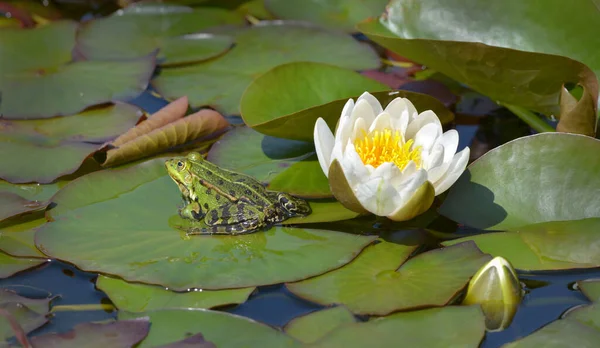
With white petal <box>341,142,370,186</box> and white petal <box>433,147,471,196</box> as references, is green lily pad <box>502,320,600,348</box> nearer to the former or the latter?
white petal <box>433,147,471,196</box>

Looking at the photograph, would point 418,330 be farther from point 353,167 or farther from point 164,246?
point 164,246

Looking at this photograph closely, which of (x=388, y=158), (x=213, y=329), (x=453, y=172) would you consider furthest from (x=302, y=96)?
(x=213, y=329)

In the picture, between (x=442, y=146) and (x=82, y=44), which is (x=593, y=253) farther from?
(x=82, y=44)

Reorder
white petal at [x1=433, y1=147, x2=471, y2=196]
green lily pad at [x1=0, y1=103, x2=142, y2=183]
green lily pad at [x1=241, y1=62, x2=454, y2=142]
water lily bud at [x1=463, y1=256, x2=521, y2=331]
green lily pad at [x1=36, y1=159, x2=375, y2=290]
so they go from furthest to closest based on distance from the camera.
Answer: green lily pad at [x1=0, y1=103, x2=142, y2=183]
green lily pad at [x1=241, y1=62, x2=454, y2=142]
white petal at [x1=433, y1=147, x2=471, y2=196]
green lily pad at [x1=36, y1=159, x2=375, y2=290]
water lily bud at [x1=463, y1=256, x2=521, y2=331]

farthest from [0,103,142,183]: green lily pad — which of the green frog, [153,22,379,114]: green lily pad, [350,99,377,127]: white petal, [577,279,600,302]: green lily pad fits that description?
[577,279,600,302]: green lily pad

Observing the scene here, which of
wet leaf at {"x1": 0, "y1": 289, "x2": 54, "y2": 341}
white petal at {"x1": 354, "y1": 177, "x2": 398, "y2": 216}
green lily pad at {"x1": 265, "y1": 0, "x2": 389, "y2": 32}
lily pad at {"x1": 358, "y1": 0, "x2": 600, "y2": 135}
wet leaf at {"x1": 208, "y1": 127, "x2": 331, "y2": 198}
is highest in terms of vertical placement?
lily pad at {"x1": 358, "y1": 0, "x2": 600, "y2": 135}

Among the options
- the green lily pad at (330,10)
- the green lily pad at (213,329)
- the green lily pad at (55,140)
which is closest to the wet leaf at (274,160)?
the green lily pad at (55,140)
